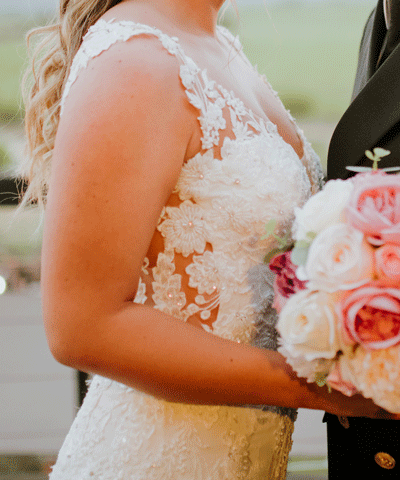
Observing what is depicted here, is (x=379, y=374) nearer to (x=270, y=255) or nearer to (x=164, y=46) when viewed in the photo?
(x=270, y=255)

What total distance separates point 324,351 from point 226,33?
1.04 m

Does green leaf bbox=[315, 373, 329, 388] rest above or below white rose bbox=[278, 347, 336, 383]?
below

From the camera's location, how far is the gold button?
103 cm

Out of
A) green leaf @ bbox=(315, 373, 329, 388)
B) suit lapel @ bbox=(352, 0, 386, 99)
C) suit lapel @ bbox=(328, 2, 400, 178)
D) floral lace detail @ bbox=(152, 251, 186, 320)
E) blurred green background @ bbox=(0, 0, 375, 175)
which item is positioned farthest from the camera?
blurred green background @ bbox=(0, 0, 375, 175)

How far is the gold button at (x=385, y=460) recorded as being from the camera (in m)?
1.03

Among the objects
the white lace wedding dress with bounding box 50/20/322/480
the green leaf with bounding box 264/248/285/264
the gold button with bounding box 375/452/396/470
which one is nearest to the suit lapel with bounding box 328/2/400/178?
the white lace wedding dress with bounding box 50/20/322/480

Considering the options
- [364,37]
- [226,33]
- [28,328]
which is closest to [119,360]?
[226,33]

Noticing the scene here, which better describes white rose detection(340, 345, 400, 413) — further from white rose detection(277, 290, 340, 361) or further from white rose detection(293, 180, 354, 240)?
white rose detection(293, 180, 354, 240)

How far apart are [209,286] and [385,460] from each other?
0.49m

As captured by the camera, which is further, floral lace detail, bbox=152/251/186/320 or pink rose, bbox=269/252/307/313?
floral lace detail, bbox=152/251/186/320

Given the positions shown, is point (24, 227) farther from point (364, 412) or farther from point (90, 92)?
point (364, 412)

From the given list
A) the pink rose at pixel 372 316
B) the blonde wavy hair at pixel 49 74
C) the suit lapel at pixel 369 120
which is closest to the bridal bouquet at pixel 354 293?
the pink rose at pixel 372 316

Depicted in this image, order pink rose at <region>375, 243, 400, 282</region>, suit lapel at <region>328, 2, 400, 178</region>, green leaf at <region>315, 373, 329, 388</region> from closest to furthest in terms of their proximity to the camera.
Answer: pink rose at <region>375, 243, 400, 282</region>, green leaf at <region>315, 373, 329, 388</region>, suit lapel at <region>328, 2, 400, 178</region>

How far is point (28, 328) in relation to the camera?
3129mm
